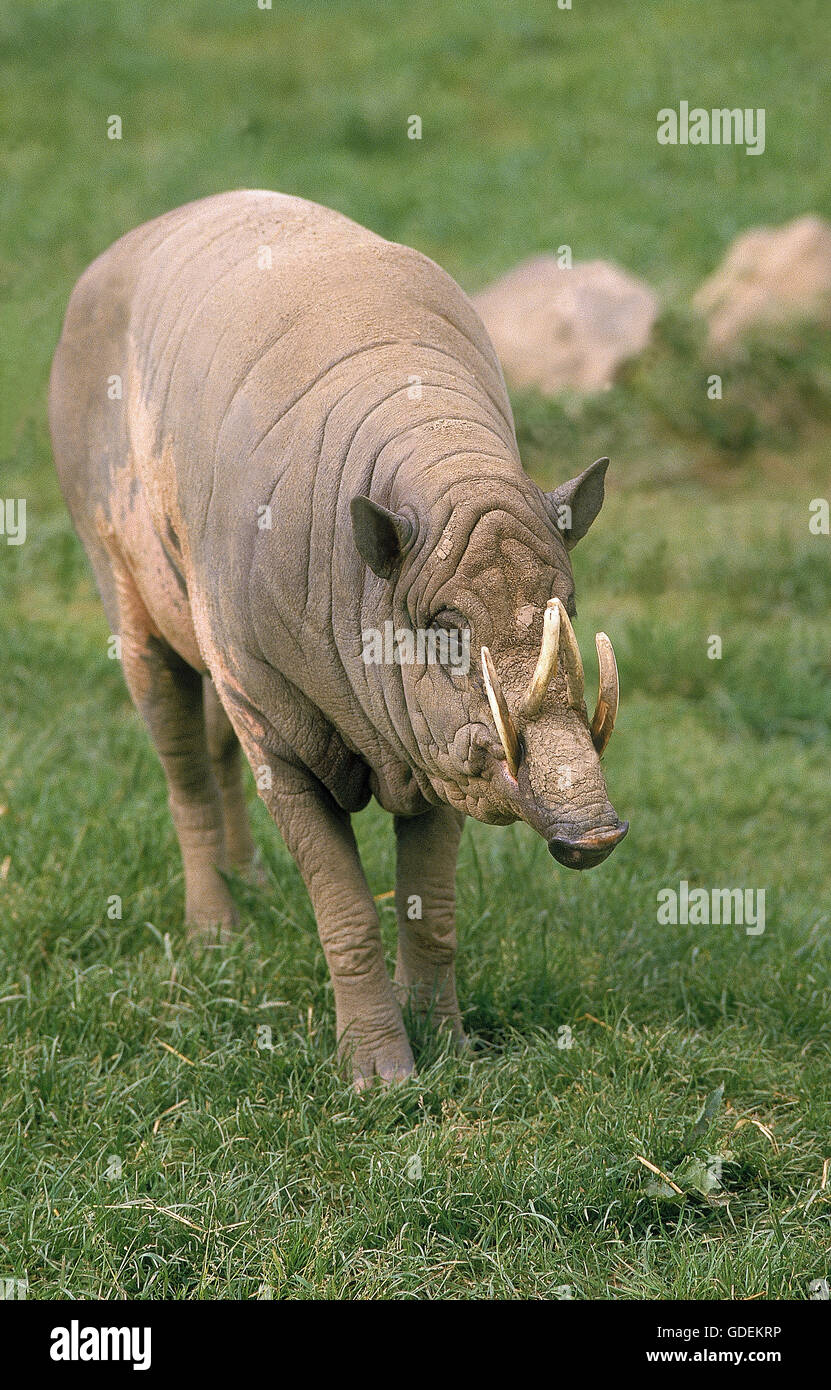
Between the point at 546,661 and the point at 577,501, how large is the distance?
63 cm

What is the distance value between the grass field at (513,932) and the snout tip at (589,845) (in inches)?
44.0

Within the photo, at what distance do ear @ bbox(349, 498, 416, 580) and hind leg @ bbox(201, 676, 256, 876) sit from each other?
7.55 ft

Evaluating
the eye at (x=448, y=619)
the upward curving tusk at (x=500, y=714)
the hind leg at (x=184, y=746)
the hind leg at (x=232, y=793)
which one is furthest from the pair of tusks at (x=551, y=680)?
the hind leg at (x=232, y=793)

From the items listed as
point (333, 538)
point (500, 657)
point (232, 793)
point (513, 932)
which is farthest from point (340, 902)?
point (232, 793)

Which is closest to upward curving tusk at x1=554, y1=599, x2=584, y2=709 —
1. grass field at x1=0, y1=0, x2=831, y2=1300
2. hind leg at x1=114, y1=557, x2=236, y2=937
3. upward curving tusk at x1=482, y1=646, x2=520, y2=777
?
upward curving tusk at x1=482, y1=646, x2=520, y2=777

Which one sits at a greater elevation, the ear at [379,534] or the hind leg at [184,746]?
the ear at [379,534]

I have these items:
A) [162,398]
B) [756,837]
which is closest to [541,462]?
[756,837]

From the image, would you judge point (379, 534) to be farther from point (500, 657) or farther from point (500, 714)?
point (500, 714)

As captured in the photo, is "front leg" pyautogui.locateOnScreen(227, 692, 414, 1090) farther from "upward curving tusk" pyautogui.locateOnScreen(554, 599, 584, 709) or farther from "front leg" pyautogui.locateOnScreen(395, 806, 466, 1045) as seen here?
"upward curving tusk" pyautogui.locateOnScreen(554, 599, 584, 709)

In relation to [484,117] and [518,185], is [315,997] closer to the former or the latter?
[518,185]

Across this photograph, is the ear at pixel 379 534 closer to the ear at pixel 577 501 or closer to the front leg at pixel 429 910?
the ear at pixel 577 501

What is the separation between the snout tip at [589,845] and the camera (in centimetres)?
316

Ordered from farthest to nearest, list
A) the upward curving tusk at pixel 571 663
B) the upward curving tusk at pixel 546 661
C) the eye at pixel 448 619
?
the eye at pixel 448 619 < the upward curving tusk at pixel 571 663 < the upward curving tusk at pixel 546 661

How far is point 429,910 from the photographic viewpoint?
450cm
